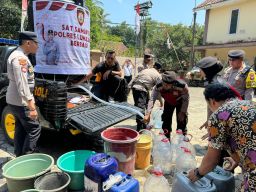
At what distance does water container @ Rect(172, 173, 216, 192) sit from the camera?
2.38 metres

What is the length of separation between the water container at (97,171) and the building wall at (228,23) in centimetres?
1485

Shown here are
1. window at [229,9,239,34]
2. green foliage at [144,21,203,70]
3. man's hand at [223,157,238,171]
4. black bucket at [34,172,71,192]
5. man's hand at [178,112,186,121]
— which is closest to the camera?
man's hand at [223,157,238,171]

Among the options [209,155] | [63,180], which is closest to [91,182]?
[63,180]

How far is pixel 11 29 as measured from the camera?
16.1m

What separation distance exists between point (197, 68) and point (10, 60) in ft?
8.30

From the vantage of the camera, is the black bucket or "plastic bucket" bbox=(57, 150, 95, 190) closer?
the black bucket

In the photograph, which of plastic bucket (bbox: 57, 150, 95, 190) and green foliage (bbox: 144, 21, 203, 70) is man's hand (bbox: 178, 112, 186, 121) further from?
green foliage (bbox: 144, 21, 203, 70)

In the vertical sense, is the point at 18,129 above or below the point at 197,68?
below

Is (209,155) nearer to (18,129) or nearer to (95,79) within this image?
→ (18,129)

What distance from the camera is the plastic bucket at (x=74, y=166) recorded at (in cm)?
298

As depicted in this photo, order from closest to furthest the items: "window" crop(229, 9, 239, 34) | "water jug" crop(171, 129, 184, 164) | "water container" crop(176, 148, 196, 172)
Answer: "water container" crop(176, 148, 196, 172) < "water jug" crop(171, 129, 184, 164) < "window" crop(229, 9, 239, 34)

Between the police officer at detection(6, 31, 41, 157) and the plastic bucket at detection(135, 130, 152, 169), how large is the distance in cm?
152

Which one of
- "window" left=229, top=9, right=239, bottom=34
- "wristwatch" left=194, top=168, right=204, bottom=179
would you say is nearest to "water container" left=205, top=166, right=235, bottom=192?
"wristwatch" left=194, top=168, right=204, bottom=179

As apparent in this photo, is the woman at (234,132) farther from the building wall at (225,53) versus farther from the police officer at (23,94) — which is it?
the building wall at (225,53)
